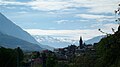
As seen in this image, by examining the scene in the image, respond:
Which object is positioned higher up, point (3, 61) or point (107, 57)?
point (107, 57)

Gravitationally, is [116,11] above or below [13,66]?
above

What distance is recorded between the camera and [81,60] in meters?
72.2

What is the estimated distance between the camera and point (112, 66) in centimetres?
2909

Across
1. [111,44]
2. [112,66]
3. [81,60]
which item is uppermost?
[111,44]

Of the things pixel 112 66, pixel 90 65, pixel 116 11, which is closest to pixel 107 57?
pixel 112 66

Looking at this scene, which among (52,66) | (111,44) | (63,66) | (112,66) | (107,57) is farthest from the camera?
(63,66)

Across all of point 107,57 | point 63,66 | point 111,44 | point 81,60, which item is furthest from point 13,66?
point 111,44

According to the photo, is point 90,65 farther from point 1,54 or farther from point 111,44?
point 111,44

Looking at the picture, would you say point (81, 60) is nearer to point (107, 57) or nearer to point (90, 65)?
point (90, 65)

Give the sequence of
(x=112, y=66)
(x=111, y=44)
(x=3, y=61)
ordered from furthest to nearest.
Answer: (x=3, y=61) → (x=112, y=66) → (x=111, y=44)

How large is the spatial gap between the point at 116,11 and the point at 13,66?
220 ft

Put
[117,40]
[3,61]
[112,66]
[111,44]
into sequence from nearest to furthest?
[117,40] → [111,44] → [112,66] → [3,61]

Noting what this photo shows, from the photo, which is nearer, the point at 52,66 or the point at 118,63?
the point at 118,63

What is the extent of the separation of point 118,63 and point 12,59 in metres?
55.7
